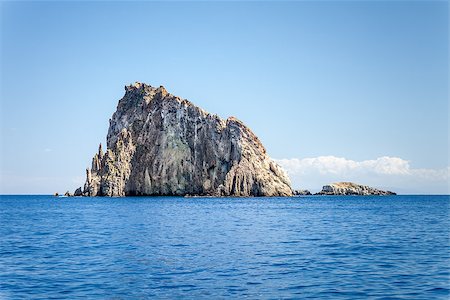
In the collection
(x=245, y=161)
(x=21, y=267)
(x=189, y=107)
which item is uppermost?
(x=189, y=107)

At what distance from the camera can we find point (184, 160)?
632ft

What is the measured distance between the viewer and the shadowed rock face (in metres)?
187

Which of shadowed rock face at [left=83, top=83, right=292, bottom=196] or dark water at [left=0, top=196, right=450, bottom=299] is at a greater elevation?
shadowed rock face at [left=83, top=83, right=292, bottom=196]

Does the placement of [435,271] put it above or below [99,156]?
below

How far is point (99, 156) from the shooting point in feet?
641

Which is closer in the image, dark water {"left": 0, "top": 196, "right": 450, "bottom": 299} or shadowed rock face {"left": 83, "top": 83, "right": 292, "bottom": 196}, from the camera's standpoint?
dark water {"left": 0, "top": 196, "right": 450, "bottom": 299}

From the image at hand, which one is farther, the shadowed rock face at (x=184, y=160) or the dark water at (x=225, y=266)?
the shadowed rock face at (x=184, y=160)

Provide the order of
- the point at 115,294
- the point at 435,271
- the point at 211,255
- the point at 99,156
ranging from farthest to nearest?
the point at 99,156 → the point at 211,255 → the point at 435,271 → the point at 115,294

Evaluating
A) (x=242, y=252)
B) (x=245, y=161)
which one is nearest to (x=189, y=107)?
(x=245, y=161)

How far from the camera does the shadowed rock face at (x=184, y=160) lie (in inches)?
7357

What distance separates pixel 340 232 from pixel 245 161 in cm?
13506

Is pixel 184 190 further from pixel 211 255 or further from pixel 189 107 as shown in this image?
pixel 211 255

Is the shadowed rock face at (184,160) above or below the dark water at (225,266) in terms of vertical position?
above

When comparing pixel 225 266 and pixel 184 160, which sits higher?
pixel 184 160
